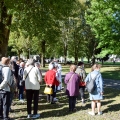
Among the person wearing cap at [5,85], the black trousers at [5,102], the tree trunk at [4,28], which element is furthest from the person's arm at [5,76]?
the tree trunk at [4,28]

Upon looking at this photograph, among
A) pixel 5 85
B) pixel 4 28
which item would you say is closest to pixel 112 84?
pixel 4 28

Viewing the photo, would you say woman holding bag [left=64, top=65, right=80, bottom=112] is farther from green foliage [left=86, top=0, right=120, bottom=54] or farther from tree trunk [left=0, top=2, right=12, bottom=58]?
green foliage [left=86, top=0, right=120, bottom=54]

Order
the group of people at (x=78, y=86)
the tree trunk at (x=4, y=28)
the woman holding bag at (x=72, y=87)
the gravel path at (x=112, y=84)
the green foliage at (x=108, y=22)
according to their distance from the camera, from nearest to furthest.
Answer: the group of people at (x=78, y=86) → the woman holding bag at (x=72, y=87) → the tree trunk at (x=4, y=28) → the gravel path at (x=112, y=84) → the green foliage at (x=108, y=22)

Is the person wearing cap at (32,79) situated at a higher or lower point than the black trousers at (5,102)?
higher

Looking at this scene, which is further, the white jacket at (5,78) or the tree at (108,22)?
the tree at (108,22)

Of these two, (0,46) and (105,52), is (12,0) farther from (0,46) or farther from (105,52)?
(105,52)

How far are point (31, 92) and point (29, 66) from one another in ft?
2.97

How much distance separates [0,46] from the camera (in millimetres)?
16578

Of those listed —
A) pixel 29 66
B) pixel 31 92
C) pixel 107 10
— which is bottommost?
pixel 31 92

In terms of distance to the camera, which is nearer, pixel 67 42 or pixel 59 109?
pixel 59 109

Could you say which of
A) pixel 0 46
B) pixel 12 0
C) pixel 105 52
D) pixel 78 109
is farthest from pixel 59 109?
pixel 105 52

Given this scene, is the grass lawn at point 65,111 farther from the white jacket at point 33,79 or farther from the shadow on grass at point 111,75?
the shadow on grass at point 111,75

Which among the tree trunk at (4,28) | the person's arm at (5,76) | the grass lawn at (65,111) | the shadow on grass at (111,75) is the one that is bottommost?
the grass lawn at (65,111)

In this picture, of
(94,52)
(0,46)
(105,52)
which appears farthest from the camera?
(94,52)
